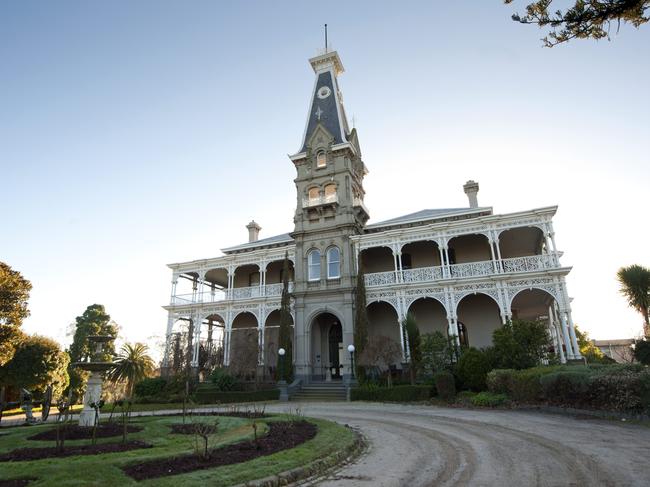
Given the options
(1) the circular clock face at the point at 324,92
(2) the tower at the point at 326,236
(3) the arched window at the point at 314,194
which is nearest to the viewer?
(2) the tower at the point at 326,236

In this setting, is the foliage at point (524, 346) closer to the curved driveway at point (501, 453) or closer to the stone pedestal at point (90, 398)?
the curved driveway at point (501, 453)

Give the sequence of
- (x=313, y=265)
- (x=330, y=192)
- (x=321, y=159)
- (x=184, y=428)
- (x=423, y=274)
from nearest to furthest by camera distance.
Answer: (x=184, y=428) < (x=423, y=274) < (x=313, y=265) < (x=330, y=192) < (x=321, y=159)

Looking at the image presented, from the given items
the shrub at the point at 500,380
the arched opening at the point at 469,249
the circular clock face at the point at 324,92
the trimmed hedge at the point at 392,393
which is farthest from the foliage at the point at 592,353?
the circular clock face at the point at 324,92

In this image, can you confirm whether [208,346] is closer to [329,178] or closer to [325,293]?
[325,293]

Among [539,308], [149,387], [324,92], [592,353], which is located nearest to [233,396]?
[149,387]

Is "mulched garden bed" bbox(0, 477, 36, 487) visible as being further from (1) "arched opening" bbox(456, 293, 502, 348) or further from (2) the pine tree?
(1) "arched opening" bbox(456, 293, 502, 348)

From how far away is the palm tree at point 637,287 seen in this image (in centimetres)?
2372

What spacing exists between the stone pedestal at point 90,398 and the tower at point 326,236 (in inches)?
551

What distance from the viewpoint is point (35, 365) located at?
2125cm

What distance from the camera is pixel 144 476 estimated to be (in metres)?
5.55

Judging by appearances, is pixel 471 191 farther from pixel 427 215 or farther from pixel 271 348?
pixel 271 348

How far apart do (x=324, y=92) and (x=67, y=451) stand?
2987 cm

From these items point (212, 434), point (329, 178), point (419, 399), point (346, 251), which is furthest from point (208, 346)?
point (212, 434)

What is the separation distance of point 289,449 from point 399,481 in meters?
2.28
